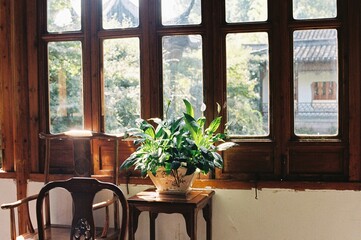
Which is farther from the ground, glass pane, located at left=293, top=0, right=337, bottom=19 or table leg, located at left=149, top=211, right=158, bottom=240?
glass pane, located at left=293, top=0, right=337, bottom=19

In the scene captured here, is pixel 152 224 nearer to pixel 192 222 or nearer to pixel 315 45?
pixel 192 222

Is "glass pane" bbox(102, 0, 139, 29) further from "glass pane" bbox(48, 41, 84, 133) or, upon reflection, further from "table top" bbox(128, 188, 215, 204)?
"table top" bbox(128, 188, 215, 204)

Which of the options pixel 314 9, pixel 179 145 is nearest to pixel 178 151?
pixel 179 145

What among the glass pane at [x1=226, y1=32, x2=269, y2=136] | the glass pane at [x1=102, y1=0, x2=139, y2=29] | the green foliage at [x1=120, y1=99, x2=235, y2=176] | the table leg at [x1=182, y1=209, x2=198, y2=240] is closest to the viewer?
the table leg at [x1=182, y1=209, x2=198, y2=240]

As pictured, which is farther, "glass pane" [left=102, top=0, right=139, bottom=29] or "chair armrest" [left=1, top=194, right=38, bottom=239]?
"glass pane" [left=102, top=0, right=139, bottom=29]

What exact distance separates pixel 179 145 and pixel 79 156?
901 mm

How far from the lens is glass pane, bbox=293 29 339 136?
357 centimetres

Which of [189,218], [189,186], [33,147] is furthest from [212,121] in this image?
[33,147]

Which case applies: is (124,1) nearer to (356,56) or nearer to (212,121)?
A: (212,121)

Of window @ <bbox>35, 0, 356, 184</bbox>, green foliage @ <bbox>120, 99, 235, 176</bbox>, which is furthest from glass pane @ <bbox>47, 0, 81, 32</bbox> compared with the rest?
green foliage @ <bbox>120, 99, 235, 176</bbox>

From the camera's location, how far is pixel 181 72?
12.4 ft

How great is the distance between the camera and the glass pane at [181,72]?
3.77 metres

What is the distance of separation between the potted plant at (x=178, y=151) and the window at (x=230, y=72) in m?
0.31

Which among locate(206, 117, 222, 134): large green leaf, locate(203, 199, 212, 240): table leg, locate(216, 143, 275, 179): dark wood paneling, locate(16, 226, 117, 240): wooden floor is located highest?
locate(206, 117, 222, 134): large green leaf
